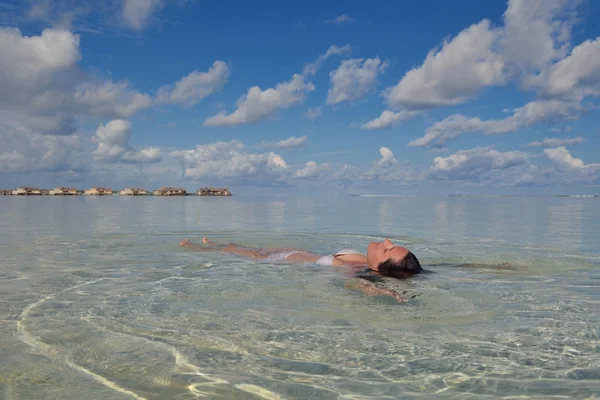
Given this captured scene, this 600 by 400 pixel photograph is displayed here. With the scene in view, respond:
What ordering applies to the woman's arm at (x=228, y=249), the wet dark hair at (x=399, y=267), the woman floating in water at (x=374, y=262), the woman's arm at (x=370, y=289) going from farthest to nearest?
the woman's arm at (x=228, y=249) → the wet dark hair at (x=399, y=267) → the woman floating in water at (x=374, y=262) → the woman's arm at (x=370, y=289)

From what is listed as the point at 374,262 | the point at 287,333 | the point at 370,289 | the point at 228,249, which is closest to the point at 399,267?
the point at 374,262

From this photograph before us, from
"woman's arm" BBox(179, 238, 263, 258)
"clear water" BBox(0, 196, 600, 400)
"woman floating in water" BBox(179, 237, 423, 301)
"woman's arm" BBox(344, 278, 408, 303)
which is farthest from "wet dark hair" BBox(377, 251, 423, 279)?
"woman's arm" BBox(179, 238, 263, 258)

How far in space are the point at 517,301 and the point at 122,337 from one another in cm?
644

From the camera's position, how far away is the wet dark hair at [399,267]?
9.98m

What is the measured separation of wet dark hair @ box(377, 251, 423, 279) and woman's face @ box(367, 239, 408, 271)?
8 cm

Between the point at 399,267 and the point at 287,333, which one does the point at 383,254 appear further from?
the point at 287,333

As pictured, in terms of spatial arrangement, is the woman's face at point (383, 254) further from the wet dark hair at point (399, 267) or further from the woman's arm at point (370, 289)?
the woman's arm at point (370, 289)

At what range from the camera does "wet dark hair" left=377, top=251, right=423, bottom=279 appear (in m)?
9.98

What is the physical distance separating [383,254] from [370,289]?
208 centimetres

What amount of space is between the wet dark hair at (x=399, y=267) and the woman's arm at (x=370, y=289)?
1174 mm

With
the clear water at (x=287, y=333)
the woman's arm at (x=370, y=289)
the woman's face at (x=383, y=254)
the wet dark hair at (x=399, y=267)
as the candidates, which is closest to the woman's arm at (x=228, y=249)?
the clear water at (x=287, y=333)

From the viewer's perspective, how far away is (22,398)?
388cm

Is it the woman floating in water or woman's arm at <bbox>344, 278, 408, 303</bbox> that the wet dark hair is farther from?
woman's arm at <bbox>344, 278, 408, 303</bbox>

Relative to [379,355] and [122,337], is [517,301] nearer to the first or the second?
[379,355]
